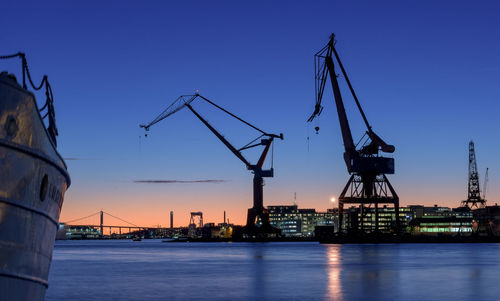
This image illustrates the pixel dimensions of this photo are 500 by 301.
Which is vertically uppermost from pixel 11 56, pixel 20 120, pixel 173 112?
pixel 173 112

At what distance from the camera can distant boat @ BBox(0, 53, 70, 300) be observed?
7711 mm

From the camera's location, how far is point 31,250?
8602 mm

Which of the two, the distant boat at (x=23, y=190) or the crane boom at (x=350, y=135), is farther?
the crane boom at (x=350, y=135)

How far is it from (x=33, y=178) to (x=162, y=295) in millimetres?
22350

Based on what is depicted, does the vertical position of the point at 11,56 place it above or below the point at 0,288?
above

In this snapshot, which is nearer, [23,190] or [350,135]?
[23,190]

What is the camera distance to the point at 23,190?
26.2 ft

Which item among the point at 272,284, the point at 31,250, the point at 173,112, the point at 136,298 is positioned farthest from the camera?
the point at 173,112

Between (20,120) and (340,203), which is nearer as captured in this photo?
(20,120)

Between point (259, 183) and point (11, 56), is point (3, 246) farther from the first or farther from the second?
point (259, 183)

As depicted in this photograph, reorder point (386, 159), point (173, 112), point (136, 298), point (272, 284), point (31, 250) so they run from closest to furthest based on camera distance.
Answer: point (31, 250)
point (136, 298)
point (272, 284)
point (386, 159)
point (173, 112)

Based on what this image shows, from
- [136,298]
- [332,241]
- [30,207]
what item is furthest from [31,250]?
[332,241]

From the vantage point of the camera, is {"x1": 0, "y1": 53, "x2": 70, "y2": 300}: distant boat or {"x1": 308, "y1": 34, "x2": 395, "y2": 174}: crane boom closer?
{"x1": 0, "y1": 53, "x2": 70, "y2": 300}: distant boat

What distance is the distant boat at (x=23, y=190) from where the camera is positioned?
25.3 feet
